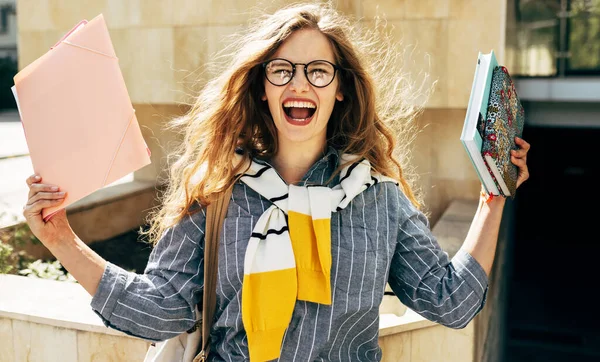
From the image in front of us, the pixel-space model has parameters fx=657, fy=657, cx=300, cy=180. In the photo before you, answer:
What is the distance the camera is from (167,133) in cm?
757

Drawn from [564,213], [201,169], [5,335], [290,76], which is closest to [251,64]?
[290,76]

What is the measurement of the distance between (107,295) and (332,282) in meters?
0.66

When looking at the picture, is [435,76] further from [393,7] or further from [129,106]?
[129,106]

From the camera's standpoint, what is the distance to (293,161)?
7.09 ft

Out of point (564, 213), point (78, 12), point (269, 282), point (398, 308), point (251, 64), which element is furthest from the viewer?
point (564, 213)

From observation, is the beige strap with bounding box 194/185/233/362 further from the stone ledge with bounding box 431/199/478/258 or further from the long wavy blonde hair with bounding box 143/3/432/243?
the stone ledge with bounding box 431/199/478/258

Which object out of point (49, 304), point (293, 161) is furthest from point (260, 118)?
point (49, 304)

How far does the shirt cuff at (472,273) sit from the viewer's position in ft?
6.84

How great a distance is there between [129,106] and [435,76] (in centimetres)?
412

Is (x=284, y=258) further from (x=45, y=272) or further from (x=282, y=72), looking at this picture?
(x=45, y=272)

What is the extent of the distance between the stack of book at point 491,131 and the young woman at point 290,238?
8cm

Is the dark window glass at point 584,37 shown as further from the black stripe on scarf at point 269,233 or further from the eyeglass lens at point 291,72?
the black stripe on scarf at point 269,233

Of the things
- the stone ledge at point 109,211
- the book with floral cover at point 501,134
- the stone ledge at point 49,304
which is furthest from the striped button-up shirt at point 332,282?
the stone ledge at point 109,211

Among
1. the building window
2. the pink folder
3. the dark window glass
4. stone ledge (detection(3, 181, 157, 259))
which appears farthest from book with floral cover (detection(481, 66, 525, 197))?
the dark window glass
